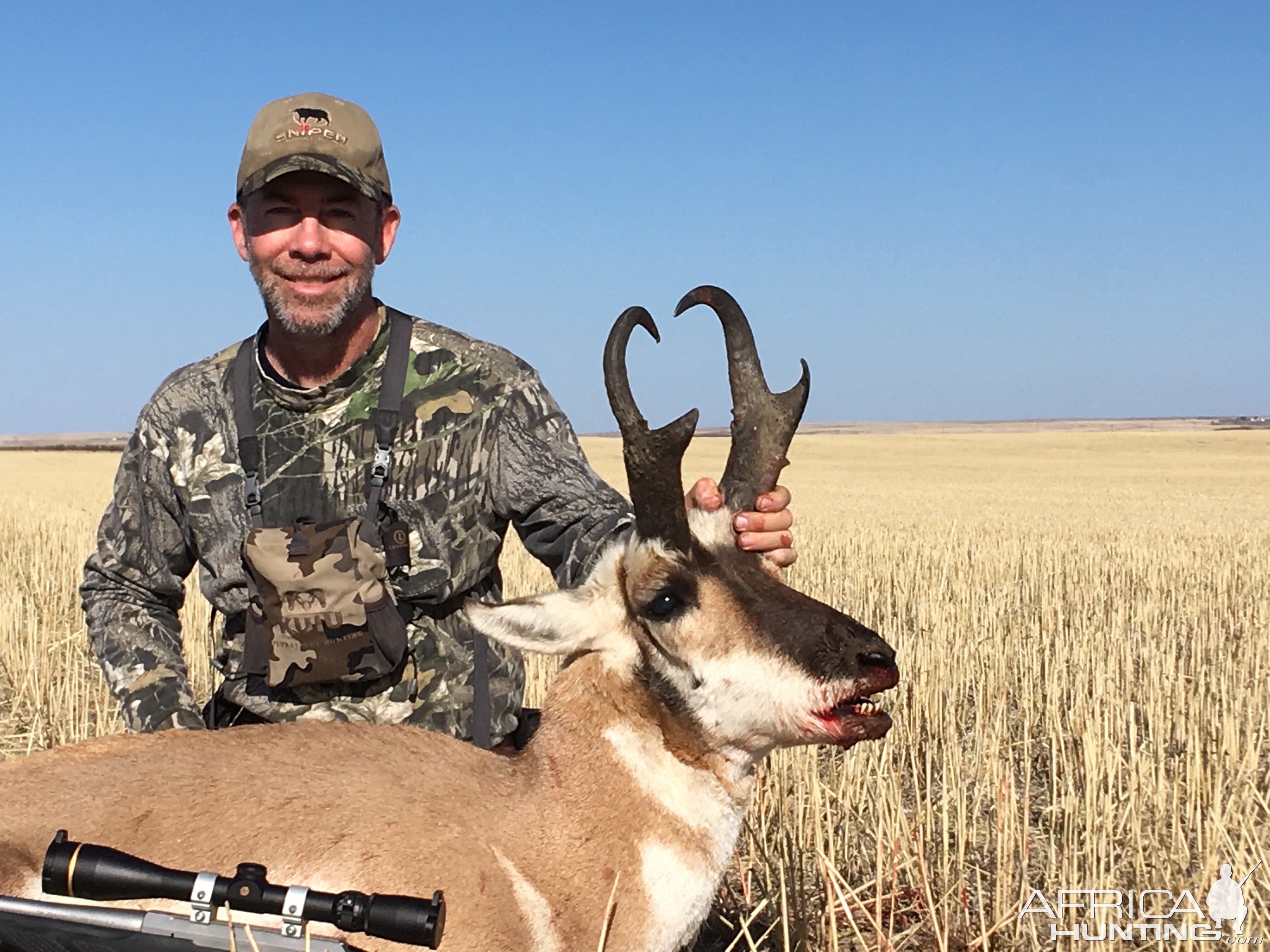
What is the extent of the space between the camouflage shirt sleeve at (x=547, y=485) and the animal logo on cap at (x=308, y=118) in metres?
1.45

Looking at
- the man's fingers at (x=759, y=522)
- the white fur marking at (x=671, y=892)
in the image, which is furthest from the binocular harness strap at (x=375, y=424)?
the white fur marking at (x=671, y=892)

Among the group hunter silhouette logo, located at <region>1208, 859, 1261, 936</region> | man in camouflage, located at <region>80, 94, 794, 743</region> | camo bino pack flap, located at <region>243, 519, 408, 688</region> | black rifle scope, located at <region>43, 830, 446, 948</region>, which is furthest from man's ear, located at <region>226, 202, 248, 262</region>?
hunter silhouette logo, located at <region>1208, 859, 1261, 936</region>

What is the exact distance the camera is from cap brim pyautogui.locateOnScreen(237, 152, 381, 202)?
4.95 meters

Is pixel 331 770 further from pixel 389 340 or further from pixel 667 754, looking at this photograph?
pixel 389 340

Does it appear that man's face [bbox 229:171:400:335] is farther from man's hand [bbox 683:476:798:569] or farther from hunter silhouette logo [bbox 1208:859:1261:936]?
hunter silhouette logo [bbox 1208:859:1261:936]

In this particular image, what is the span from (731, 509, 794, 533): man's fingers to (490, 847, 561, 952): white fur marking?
1257mm

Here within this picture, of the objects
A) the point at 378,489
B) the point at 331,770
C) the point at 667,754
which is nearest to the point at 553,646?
the point at 667,754

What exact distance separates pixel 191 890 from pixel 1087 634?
838 centimetres

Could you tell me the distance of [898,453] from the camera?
2822 inches

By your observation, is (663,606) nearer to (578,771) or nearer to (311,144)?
(578,771)

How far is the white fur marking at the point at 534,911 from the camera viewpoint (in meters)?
3.18

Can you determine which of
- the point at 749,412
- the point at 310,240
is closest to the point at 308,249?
the point at 310,240

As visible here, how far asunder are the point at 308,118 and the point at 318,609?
221cm

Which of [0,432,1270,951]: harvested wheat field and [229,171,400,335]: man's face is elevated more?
[229,171,400,335]: man's face
